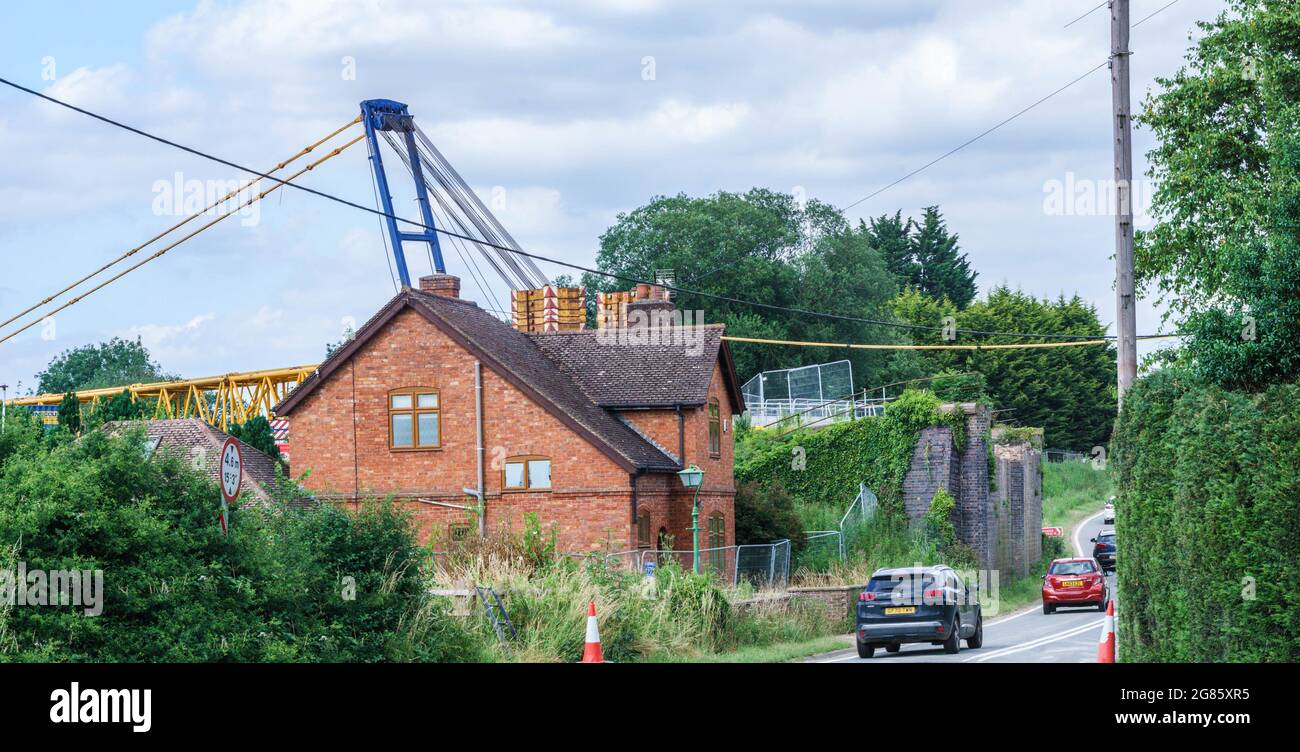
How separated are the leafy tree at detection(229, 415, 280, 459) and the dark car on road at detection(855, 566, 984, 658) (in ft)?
96.6

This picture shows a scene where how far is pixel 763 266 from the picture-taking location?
79.4m

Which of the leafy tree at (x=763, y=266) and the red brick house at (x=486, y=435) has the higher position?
the leafy tree at (x=763, y=266)

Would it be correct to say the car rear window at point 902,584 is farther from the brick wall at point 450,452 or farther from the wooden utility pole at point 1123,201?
the brick wall at point 450,452

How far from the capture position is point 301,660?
45.2ft

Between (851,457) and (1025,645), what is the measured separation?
20.6m

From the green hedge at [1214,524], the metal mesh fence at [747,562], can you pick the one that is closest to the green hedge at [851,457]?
the metal mesh fence at [747,562]

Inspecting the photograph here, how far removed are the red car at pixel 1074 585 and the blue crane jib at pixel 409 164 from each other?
116 feet

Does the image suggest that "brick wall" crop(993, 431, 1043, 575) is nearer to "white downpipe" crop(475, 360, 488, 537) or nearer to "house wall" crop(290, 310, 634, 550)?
"house wall" crop(290, 310, 634, 550)

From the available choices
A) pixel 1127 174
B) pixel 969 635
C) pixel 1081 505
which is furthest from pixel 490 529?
pixel 1081 505

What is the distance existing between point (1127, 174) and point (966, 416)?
85.6 feet

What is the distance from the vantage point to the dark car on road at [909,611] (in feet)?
78.5

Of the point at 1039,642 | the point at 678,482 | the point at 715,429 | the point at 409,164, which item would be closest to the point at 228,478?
the point at 1039,642

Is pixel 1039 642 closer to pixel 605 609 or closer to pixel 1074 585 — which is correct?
pixel 605 609
